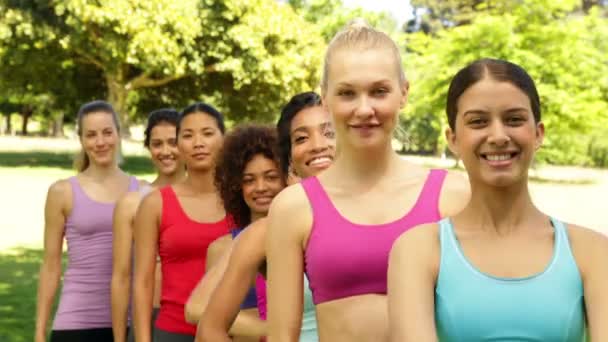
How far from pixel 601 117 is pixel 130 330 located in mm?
42763

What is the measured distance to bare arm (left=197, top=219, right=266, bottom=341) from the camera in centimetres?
331

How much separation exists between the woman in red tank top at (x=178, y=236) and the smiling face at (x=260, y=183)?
2.60 feet

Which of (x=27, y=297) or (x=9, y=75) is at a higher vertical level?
(x=9, y=75)

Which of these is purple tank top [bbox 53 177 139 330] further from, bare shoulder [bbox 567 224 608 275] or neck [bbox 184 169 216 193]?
bare shoulder [bbox 567 224 608 275]

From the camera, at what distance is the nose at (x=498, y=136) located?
7.36ft

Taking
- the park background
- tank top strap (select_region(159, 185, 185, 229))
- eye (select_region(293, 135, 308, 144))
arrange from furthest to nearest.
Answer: the park background
tank top strap (select_region(159, 185, 185, 229))
eye (select_region(293, 135, 308, 144))

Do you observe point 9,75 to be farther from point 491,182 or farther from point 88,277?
point 491,182

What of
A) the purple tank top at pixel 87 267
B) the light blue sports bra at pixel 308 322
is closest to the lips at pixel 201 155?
the purple tank top at pixel 87 267

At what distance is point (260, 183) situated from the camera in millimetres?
4043

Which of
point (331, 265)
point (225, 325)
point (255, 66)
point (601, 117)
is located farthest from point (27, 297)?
point (601, 117)

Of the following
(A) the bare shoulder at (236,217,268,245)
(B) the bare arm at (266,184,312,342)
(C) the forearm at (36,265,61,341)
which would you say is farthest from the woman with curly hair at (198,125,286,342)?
(C) the forearm at (36,265,61,341)

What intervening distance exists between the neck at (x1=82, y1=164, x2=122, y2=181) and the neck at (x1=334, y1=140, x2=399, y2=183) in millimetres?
3389

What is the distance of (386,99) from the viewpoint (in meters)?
2.75

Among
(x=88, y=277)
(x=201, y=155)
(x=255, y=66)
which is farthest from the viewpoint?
(x=255, y=66)
